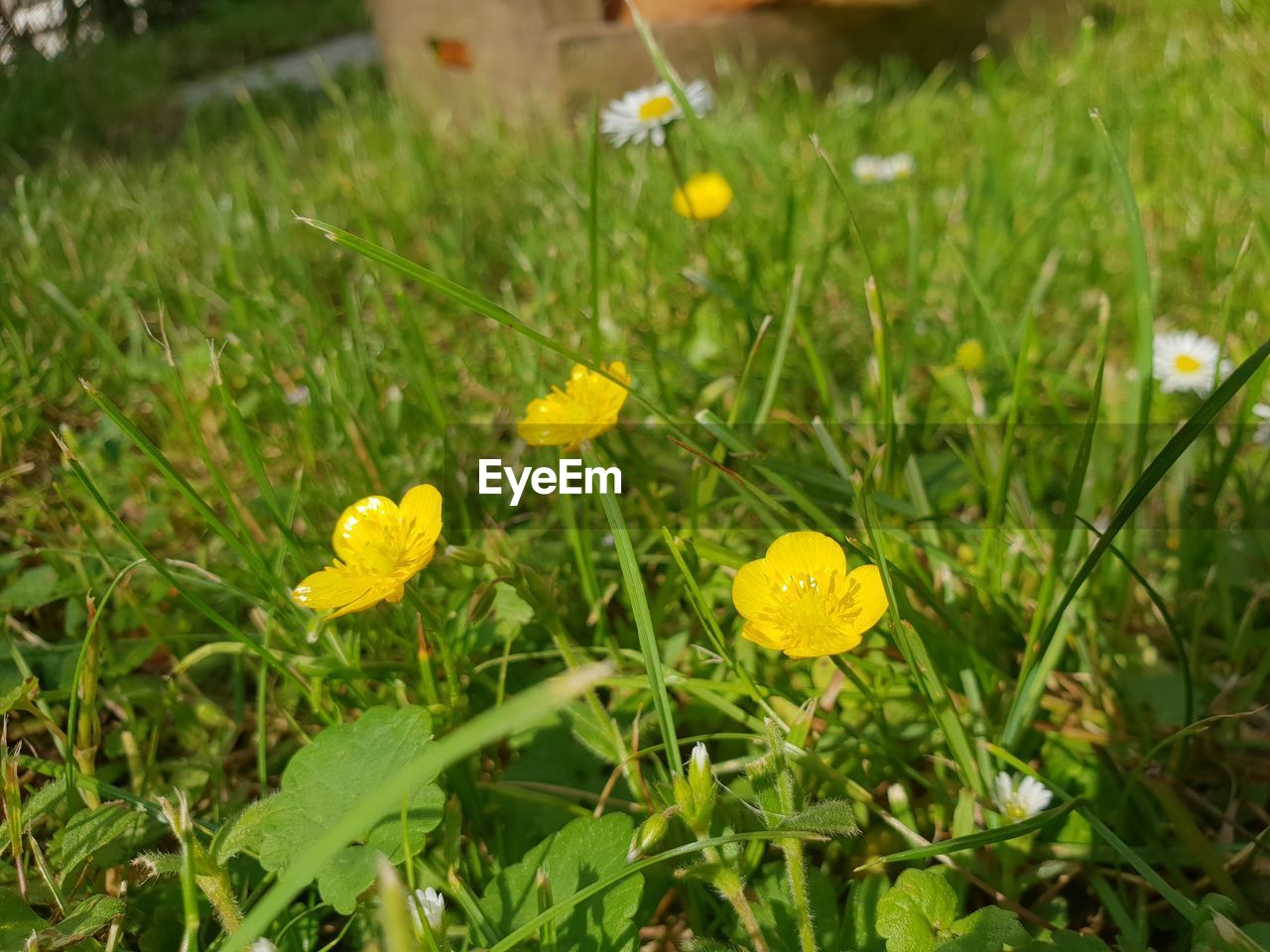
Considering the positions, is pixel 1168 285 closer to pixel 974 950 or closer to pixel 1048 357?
pixel 1048 357

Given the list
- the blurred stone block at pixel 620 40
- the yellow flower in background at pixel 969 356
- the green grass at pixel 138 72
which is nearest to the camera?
A: the yellow flower in background at pixel 969 356

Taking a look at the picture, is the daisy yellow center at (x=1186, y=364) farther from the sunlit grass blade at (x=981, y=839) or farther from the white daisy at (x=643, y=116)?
the sunlit grass blade at (x=981, y=839)

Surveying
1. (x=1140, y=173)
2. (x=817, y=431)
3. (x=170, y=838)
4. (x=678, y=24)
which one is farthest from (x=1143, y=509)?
(x=678, y=24)

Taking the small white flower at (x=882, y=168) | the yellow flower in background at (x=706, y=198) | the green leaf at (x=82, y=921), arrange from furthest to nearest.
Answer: the small white flower at (x=882, y=168)
the yellow flower in background at (x=706, y=198)
the green leaf at (x=82, y=921)

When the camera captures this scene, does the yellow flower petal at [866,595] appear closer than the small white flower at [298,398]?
Yes

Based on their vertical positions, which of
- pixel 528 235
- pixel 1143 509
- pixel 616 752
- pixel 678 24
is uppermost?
pixel 678 24

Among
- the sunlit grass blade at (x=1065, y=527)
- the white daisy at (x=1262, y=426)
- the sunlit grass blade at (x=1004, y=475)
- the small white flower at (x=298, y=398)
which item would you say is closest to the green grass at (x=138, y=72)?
the small white flower at (x=298, y=398)

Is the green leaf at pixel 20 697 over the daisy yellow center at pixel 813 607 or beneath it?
beneath

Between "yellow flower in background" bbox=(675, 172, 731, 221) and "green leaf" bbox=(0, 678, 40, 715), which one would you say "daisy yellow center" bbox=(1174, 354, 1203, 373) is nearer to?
"yellow flower in background" bbox=(675, 172, 731, 221)
